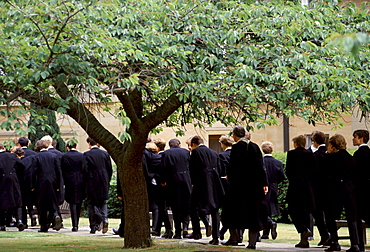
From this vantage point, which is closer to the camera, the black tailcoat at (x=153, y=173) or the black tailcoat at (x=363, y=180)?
the black tailcoat at (x=363, y=180)

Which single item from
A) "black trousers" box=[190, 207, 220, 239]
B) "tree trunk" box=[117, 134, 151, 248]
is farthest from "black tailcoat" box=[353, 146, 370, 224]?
"tree trunk" box=[117, 134, 151, 248]

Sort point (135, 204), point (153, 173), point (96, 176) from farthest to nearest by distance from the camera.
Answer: point (96, 176) < point (153, 173) < point (135, 204)

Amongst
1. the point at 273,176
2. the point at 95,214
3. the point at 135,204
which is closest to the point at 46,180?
the point at 95,214

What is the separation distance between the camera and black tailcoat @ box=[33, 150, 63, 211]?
1509cm

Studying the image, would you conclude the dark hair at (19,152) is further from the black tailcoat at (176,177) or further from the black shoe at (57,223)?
the black tailcoat at (176,177)

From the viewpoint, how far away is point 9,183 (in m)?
15.3

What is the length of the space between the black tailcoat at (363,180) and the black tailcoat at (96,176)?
626 centimetres

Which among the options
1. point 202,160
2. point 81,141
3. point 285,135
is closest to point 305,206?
point 202,160

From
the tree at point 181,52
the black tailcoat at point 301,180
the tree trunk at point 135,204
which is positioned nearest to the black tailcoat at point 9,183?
the tree trunk at point 135,204

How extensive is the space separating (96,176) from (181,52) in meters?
6.96

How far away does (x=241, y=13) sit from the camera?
887cm

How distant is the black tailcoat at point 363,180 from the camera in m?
10.5

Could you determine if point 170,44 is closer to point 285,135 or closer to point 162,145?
point 162,145

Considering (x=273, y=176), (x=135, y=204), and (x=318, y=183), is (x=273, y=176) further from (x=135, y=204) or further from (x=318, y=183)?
(x=135, y=204)
